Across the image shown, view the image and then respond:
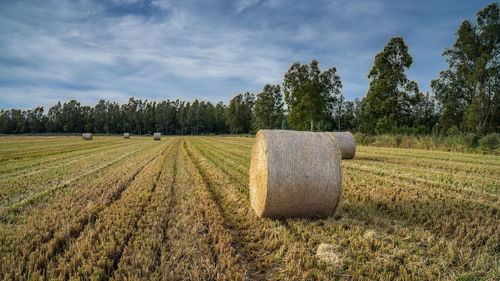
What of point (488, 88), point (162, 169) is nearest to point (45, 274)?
point (162, 169)

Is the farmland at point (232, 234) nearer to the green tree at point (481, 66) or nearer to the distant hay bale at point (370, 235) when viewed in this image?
the distant hay bale at point (370, 235)

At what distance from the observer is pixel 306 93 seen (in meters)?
43.3

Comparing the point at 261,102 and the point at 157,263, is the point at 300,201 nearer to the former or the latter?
the point at 157,263

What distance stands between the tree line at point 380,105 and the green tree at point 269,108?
0.28m

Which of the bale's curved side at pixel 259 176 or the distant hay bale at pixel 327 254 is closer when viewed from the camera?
the distant hay bale at pixel 327 254

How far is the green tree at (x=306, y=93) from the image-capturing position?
1681 inches

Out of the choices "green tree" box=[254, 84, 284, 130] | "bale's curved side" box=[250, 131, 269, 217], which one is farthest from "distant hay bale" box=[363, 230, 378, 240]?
"green tree" box=[254, 84, 284, 130]

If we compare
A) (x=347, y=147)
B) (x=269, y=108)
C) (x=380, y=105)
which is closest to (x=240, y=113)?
(x=269, y=108)

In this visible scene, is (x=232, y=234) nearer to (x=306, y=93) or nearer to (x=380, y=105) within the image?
(x=380, y=105)

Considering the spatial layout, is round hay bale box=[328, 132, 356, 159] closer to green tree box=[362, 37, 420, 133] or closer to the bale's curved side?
the bale's curved side

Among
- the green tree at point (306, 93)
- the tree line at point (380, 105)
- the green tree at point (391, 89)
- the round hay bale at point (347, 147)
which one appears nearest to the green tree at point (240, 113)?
the tree line at point (380, 105)

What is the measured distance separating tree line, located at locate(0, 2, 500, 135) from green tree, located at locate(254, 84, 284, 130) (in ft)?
0.91

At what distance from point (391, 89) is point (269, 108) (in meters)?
39.7

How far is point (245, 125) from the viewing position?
286ft
